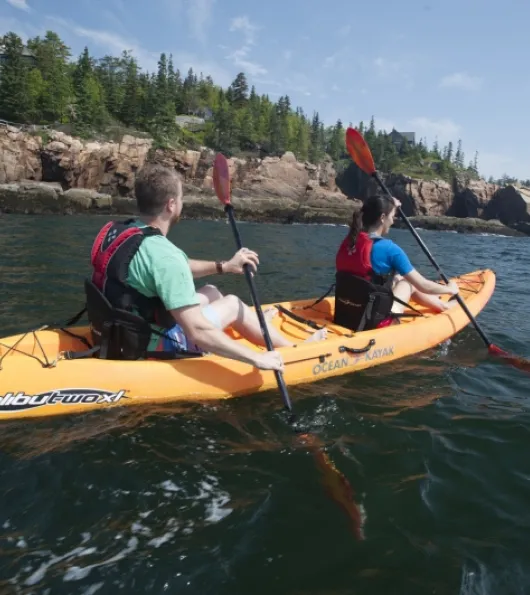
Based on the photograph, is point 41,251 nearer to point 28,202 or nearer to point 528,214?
point 28,202

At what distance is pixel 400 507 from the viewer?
9.31 feet

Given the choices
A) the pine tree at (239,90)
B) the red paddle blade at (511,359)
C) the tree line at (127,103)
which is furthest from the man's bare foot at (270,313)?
the pine tree at (239,90)

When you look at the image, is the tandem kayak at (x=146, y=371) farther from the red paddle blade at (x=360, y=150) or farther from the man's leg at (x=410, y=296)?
the red paddle blade at (x=360, y=150)

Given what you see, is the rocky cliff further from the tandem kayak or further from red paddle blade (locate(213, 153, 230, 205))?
the tandem kayak

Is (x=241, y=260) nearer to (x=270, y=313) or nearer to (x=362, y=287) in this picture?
(x=270, y=313)

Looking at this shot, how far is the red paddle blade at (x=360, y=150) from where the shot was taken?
7.25 metres

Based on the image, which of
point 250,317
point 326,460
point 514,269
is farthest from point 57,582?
point 514,269

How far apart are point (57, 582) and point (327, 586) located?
1257 mm

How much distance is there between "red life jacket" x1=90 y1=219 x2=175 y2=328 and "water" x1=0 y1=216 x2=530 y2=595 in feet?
2.81

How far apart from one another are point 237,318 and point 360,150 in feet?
14.2

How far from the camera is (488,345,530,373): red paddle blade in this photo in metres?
5.40

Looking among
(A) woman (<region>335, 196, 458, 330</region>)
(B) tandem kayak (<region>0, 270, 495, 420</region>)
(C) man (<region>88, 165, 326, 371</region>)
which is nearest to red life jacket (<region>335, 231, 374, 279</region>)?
(A) woman (<region>335, 196, 458, 330</region>)

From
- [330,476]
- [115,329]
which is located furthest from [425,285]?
[115,329]

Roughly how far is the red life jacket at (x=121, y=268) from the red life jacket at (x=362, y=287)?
2.49m
